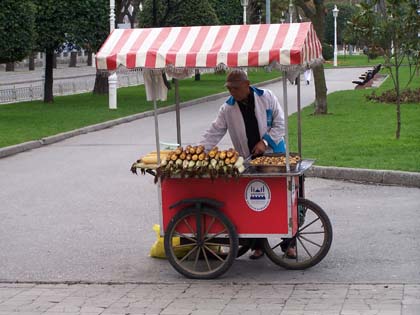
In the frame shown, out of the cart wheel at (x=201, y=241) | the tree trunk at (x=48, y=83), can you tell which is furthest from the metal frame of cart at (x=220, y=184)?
the tree trunk at (x=48, y=83)

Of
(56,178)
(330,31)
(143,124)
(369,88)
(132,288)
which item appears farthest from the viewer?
(330,31)

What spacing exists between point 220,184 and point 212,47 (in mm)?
1186

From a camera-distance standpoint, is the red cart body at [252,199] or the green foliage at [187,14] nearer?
the red cart body at [252,199]

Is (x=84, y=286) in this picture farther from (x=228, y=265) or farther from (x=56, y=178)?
(x=56, y=178)

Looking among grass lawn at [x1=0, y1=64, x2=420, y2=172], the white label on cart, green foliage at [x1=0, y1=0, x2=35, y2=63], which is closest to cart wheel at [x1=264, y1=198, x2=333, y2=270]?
Result: the white label on cart

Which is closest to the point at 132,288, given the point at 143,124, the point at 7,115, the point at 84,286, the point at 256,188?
the point at 84,286

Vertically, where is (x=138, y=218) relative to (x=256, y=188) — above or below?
below

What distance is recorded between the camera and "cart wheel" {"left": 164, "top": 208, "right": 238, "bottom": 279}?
822 cm

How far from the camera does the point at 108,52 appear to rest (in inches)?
322

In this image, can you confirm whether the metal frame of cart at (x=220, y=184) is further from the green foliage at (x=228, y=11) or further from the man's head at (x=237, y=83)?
the green foliage at (x=228, y=11)

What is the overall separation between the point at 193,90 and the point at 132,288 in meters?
33.6

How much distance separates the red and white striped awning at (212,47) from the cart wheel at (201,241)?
1.32 metres

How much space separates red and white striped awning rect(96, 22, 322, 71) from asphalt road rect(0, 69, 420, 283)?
6.14ft

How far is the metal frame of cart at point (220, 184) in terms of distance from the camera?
7.90 meters
